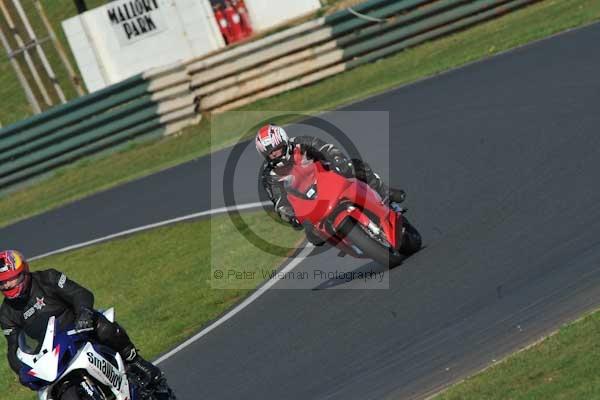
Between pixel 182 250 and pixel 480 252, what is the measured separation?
585 centimetres

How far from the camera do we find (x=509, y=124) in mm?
14188

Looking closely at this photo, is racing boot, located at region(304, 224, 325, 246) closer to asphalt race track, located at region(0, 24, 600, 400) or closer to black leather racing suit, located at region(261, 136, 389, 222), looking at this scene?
black leather racing suit, located at region(261, 136, 389, 222)

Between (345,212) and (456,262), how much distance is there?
1137mm

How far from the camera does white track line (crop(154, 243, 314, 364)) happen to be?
1114 centimetres

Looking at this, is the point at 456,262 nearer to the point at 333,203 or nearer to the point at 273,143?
the point at 333,203

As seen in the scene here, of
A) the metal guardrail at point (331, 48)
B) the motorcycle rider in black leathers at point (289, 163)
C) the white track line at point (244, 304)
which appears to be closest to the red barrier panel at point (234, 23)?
the metal guardrail at point (331, 48)

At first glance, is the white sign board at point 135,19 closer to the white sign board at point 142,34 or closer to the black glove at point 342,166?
the white sign board at point 142,34

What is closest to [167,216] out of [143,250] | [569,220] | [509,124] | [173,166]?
[143,250]

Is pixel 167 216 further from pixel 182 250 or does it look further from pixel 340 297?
pixel 340 297

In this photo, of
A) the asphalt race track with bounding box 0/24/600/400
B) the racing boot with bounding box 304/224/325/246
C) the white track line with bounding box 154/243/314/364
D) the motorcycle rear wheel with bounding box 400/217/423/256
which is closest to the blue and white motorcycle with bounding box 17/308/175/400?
the asphalt race track with bounding box 0/24/600/400

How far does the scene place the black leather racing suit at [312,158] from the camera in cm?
1070

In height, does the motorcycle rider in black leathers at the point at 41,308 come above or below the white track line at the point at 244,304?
above

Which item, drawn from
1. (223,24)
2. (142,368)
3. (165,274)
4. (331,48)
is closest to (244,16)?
(223,24)

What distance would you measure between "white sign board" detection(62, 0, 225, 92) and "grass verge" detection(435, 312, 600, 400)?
18.6 m
